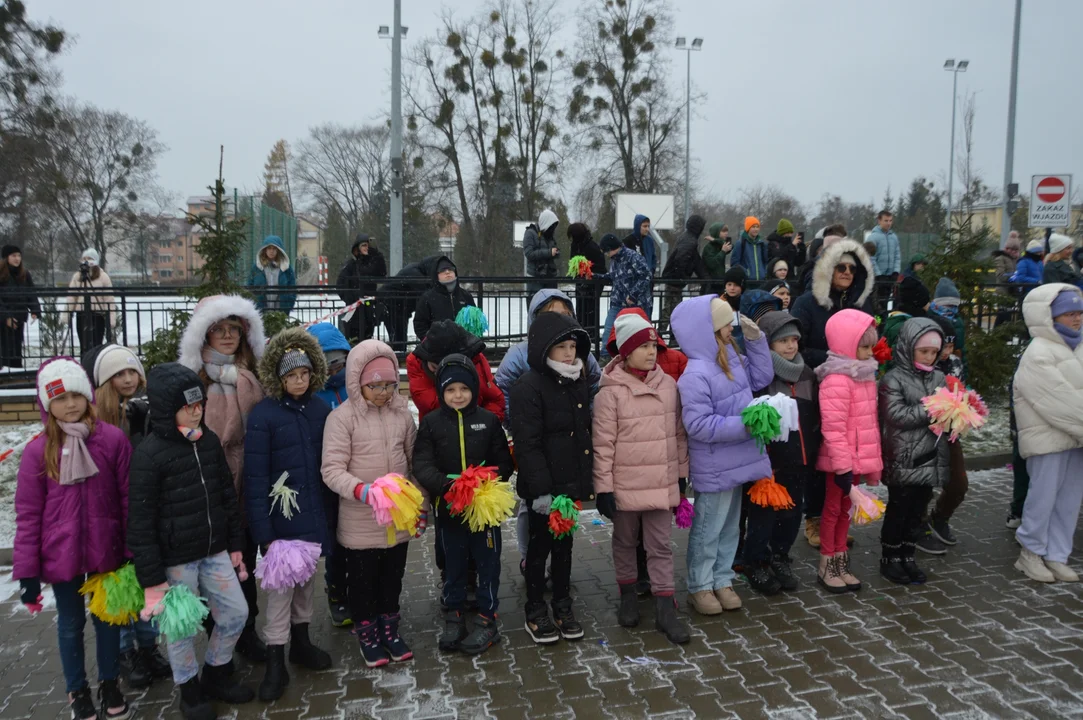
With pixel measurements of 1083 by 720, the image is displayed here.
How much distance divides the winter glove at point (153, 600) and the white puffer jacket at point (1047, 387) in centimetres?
560

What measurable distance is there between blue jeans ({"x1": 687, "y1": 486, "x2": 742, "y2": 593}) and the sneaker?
2.13 meters

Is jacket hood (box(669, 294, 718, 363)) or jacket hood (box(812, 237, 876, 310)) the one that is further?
jacket hood (box(812, 237, 876, 310))

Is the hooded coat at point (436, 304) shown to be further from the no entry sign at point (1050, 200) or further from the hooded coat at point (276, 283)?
the no entry sign at point (1050, 200)

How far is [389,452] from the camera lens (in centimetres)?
424

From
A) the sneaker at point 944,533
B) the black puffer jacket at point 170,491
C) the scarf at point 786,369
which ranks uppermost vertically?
the scarf at point 786,369

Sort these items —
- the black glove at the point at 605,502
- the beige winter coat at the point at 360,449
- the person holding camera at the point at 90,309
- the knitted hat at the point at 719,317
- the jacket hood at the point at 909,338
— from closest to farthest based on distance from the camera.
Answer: the beige winter coat at the point at 360,449 → the black glove at the point at 605,502 → the knitted hat at the point at 719,317 → the jacket hood at the point at 909,338 → the person holding camera at the point at 90,309

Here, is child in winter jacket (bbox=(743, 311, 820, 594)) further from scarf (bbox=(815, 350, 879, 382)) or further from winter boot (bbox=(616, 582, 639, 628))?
winter boot (bbox=(616, 582, 639, 628))

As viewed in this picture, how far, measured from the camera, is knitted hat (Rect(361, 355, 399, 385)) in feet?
13.7

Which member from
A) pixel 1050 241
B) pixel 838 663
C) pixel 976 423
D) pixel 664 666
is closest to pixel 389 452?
pixel 664 666

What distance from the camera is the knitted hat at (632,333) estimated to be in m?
4.54

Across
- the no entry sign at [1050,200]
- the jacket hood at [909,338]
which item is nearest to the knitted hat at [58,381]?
the jacket hood at [909,338]

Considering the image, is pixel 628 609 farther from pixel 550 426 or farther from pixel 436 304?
pixel 436 304

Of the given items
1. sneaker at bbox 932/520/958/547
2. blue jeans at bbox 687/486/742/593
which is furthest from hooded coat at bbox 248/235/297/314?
sneaker at bbox 932/520/958/547

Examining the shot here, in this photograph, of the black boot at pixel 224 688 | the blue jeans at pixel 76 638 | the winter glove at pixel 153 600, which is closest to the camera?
the winter glove at pixel 153 600
